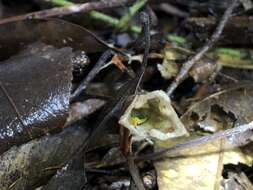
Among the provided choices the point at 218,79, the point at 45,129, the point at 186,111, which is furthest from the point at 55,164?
the point at 218,79

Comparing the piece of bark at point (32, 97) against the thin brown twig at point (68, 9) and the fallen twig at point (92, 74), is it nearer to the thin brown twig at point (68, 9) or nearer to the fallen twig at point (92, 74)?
the fallen twig at point (92, 74)

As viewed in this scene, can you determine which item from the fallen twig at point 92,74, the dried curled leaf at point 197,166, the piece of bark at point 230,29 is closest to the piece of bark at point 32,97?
the fallen twig at point 92,74

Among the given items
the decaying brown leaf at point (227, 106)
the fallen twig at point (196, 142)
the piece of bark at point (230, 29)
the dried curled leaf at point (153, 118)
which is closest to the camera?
the dried curled leaf at point (153, 118)

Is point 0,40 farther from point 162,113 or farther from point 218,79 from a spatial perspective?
point 218,79

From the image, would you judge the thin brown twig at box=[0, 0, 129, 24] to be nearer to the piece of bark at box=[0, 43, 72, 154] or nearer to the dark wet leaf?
the dark wet leaf

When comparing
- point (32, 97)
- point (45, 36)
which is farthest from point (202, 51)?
point (32, 97)
